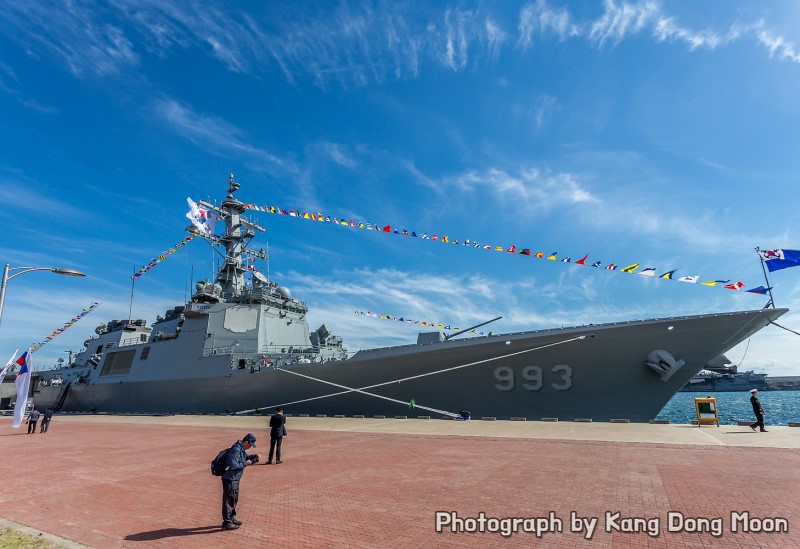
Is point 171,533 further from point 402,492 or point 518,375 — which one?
point 518,375

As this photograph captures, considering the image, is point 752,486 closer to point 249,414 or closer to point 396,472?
point 396,472

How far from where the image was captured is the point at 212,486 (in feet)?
22.5

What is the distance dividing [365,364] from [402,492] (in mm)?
10823

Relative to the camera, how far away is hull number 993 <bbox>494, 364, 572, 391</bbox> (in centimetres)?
1402

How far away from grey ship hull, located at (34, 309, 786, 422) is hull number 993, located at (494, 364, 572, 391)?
32 millimetres

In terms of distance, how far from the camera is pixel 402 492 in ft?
20.0

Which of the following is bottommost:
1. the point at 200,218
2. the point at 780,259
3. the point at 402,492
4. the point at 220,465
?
the point at 402,492

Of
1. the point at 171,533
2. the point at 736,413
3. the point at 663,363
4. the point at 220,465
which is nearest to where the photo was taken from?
the point at 171,533

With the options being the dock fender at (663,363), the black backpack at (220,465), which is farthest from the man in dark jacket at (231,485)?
the dock fender at (663,363)

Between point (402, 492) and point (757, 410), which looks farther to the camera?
point (757, 410)

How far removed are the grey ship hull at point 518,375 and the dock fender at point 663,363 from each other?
0.82 feet

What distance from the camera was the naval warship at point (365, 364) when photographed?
13.3 meters

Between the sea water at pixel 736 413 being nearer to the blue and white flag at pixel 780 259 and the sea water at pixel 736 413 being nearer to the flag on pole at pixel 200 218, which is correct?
the blue and white flag at pixel 780 259

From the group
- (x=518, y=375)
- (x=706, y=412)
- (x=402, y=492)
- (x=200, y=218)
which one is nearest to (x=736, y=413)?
(x=706, y=412)
